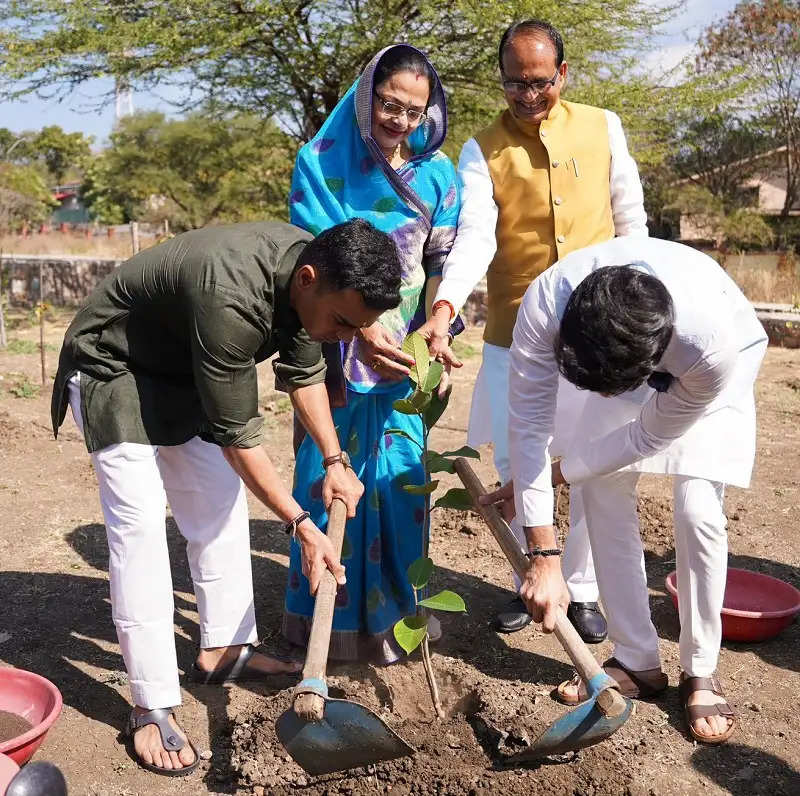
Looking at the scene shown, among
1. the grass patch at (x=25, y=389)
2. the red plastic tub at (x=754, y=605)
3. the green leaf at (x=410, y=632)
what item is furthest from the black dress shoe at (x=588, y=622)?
the grass patch at (x=25, y=389)

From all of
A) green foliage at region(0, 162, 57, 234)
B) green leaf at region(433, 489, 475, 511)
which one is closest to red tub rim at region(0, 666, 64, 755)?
green leaf at region(433, 489, 475, 511)

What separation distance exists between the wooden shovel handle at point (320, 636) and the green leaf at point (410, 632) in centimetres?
34

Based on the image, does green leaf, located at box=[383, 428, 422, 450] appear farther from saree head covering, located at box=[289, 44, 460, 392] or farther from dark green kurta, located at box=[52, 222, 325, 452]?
dark green kurta, located at box=[52, 222, 325, 452]

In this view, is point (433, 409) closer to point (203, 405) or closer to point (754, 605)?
point (203, 405)

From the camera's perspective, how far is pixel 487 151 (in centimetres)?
334

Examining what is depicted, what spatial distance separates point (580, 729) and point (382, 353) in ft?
4.10

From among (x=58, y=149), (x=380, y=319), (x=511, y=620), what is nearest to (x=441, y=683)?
(x=511, y=620)

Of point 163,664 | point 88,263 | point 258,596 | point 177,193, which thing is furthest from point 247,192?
point 163,664

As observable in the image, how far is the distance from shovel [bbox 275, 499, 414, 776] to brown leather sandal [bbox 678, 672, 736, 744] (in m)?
0.93

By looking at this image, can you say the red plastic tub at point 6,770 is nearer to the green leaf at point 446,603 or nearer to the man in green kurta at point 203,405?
the man in green kurta at point 203,405

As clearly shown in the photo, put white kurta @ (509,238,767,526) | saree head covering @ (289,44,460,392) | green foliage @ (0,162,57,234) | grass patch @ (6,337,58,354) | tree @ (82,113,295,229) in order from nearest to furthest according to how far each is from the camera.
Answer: white kurta @ (509,238,767,526) → saree head covering @ (289,44,460,392) → grass patch @ (6,337,58,354) → tree @ (82,113,295,229) → green foliage @ (0,162,57,234)

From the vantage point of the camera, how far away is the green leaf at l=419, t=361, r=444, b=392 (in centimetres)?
270

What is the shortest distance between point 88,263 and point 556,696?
13871 millimetres

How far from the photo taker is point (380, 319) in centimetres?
306
